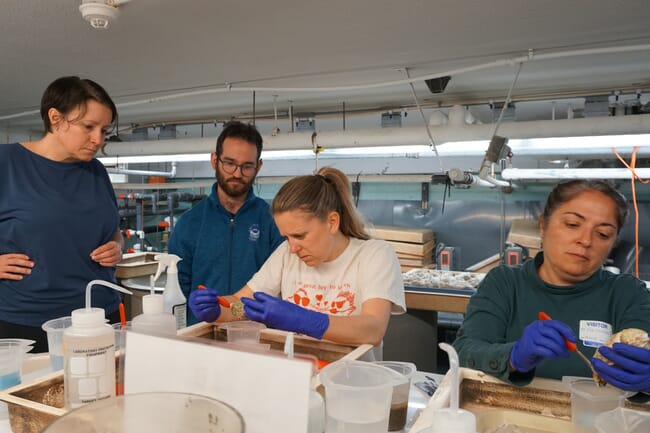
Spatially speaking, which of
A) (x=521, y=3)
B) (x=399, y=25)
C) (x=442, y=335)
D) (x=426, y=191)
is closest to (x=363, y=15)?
(x=399, y=25)

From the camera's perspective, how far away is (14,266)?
162cm

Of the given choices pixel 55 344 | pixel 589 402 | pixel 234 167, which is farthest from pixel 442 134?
pixel 55 344

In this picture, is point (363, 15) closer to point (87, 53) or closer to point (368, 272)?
point (368, 272)

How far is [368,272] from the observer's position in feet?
4.87

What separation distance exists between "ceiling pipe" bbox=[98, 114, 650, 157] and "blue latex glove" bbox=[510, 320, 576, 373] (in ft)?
6.99

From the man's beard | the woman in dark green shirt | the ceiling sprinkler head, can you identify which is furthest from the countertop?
the ceiling sprinkler head

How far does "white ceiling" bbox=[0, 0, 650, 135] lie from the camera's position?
197 cm

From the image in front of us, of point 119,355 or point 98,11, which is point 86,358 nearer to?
point 119,355

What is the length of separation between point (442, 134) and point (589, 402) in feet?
7.75

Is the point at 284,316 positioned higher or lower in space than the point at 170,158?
lower

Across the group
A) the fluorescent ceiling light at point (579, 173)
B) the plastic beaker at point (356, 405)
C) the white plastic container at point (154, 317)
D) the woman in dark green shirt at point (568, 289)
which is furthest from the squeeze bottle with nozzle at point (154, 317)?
the fluorescent ceiling light at point (579, 173)

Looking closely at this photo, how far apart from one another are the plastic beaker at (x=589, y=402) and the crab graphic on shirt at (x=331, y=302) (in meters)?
0.70

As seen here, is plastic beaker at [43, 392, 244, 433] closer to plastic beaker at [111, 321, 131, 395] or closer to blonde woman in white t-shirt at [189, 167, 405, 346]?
plastic beaker at [111, 321, 131, 395]

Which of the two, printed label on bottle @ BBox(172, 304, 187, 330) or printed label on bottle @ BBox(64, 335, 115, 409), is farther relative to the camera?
printed label on bottle @ BBox(172, 304, 187, 330)
